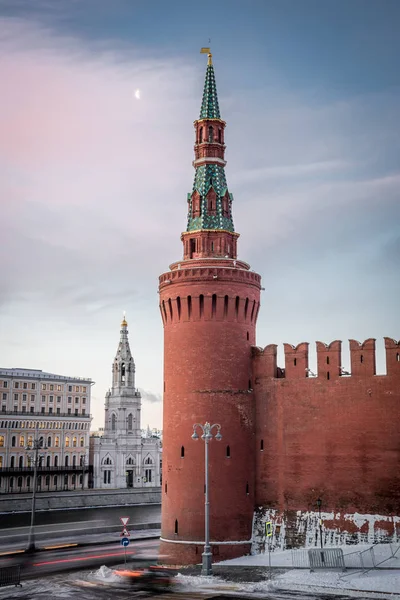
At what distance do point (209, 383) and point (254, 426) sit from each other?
4.08m

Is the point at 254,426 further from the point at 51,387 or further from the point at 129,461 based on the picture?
the point at 129,461

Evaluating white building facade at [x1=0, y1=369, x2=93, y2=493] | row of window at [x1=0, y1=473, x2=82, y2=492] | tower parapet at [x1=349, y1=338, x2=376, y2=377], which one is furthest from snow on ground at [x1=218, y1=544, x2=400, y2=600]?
row of window at [x1=0, y1=473, x2=82, y2=492]

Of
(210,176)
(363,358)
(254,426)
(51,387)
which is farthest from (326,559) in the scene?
(51,387)

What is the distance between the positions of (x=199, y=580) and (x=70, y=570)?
10.8m

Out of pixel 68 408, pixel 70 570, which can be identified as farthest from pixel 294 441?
pixel 68 408

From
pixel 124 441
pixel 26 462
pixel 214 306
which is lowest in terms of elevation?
pixel 26 462

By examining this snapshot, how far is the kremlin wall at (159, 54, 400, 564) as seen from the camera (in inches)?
1623

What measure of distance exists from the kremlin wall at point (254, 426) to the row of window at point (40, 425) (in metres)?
75.4

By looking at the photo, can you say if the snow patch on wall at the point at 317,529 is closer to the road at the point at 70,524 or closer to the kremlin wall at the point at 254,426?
the kremlin wall at the point at 254,426

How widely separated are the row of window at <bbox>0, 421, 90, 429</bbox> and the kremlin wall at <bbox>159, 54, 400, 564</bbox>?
75.4 m

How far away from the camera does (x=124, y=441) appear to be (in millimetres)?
128750

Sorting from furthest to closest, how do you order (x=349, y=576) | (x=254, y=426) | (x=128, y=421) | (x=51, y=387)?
(x=128, y=421) < (x=51, y=387) < (x=254, y=426) < (x=349, y=576)

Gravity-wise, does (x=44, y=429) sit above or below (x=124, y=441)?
above

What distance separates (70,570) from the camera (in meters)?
42.7
